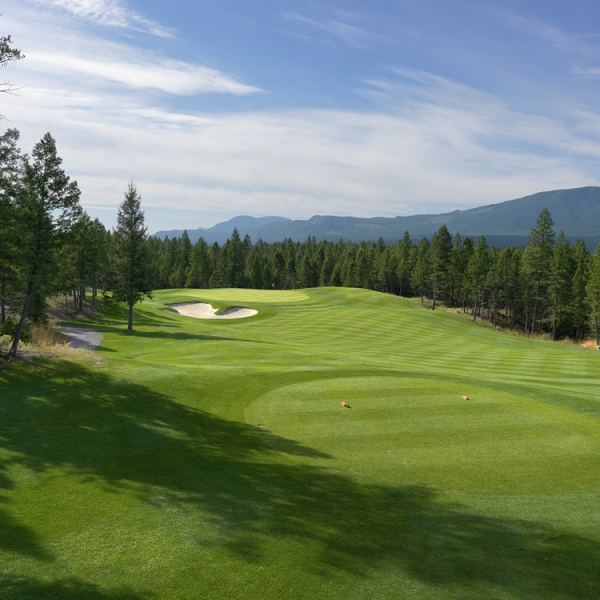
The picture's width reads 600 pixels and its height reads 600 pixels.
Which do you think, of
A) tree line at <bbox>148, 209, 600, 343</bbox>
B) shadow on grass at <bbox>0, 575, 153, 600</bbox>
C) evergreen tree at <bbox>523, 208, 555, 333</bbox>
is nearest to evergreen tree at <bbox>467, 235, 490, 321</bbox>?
tree line at <bbox>148, 209, 600, 343</bbox>

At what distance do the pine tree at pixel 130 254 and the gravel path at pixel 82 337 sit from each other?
4.07 metres

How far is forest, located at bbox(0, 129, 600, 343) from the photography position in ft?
62.1

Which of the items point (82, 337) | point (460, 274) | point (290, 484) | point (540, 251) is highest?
point (540, 251)

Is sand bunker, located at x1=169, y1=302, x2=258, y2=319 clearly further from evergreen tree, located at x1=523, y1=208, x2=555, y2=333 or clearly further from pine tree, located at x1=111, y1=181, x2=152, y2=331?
evergreen tree, located at x1=523, y1=208, x2=555, y2=333

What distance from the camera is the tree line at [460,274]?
75.8 meters

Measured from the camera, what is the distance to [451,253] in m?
85.9

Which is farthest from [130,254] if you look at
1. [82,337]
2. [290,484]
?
[290,484]

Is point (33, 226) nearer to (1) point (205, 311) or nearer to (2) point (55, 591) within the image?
(2) point (55, 591)

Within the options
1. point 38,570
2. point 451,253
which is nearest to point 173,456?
point 38,570

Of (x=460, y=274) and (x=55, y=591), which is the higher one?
(x=460, y=274)

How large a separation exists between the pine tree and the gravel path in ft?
13.4

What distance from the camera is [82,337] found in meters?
37.6

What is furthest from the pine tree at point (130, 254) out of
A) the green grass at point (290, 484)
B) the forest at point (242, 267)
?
the green grass at point (290, 484)

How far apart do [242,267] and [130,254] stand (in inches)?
3444
